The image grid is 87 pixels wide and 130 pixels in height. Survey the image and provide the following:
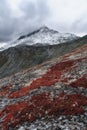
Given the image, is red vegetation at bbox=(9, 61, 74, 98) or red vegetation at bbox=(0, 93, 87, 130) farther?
red vegetation at bbox=(9, 61, 74, 98)

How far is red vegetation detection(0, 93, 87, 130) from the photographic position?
27.4m

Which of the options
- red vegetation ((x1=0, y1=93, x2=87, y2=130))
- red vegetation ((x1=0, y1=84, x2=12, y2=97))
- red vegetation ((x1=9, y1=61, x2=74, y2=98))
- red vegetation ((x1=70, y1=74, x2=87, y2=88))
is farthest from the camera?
red vegetation ((x1=0, y1=84, x2=12, y2=97))

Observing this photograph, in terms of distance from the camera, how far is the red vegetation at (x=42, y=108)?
90.0 feet

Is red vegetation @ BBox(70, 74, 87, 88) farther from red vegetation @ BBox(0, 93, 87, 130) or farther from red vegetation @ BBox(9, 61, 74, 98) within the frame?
red vegetation @ BBox(0, 93, 87, 130)

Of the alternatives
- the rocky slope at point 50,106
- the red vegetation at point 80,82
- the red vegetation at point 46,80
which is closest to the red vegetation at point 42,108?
the rocky slope at point 50,106

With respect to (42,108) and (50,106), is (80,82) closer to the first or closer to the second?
(50,106)

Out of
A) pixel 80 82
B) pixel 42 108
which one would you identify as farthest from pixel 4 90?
pixel 42 108

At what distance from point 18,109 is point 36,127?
634 cm

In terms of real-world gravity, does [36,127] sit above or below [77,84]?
below

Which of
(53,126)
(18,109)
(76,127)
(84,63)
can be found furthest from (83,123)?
(84,63)

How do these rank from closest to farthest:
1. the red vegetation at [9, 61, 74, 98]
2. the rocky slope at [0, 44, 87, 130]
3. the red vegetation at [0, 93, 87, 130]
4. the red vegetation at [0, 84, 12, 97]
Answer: the rocky slope at [0, 44, 87, 130] < the red vegetation at [0, 93, 87, 130] < the red vegetation at [9, 61, 74, 98] < the red vegetation at [0, 84, 12, 97]

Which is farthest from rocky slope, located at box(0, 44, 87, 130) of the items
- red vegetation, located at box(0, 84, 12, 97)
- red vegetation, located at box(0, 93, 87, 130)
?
red vegetation, located at box(0, 84, 12, 97)

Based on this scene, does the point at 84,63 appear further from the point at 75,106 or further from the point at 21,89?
the point at 75,106

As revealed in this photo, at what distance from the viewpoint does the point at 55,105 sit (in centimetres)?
2934
